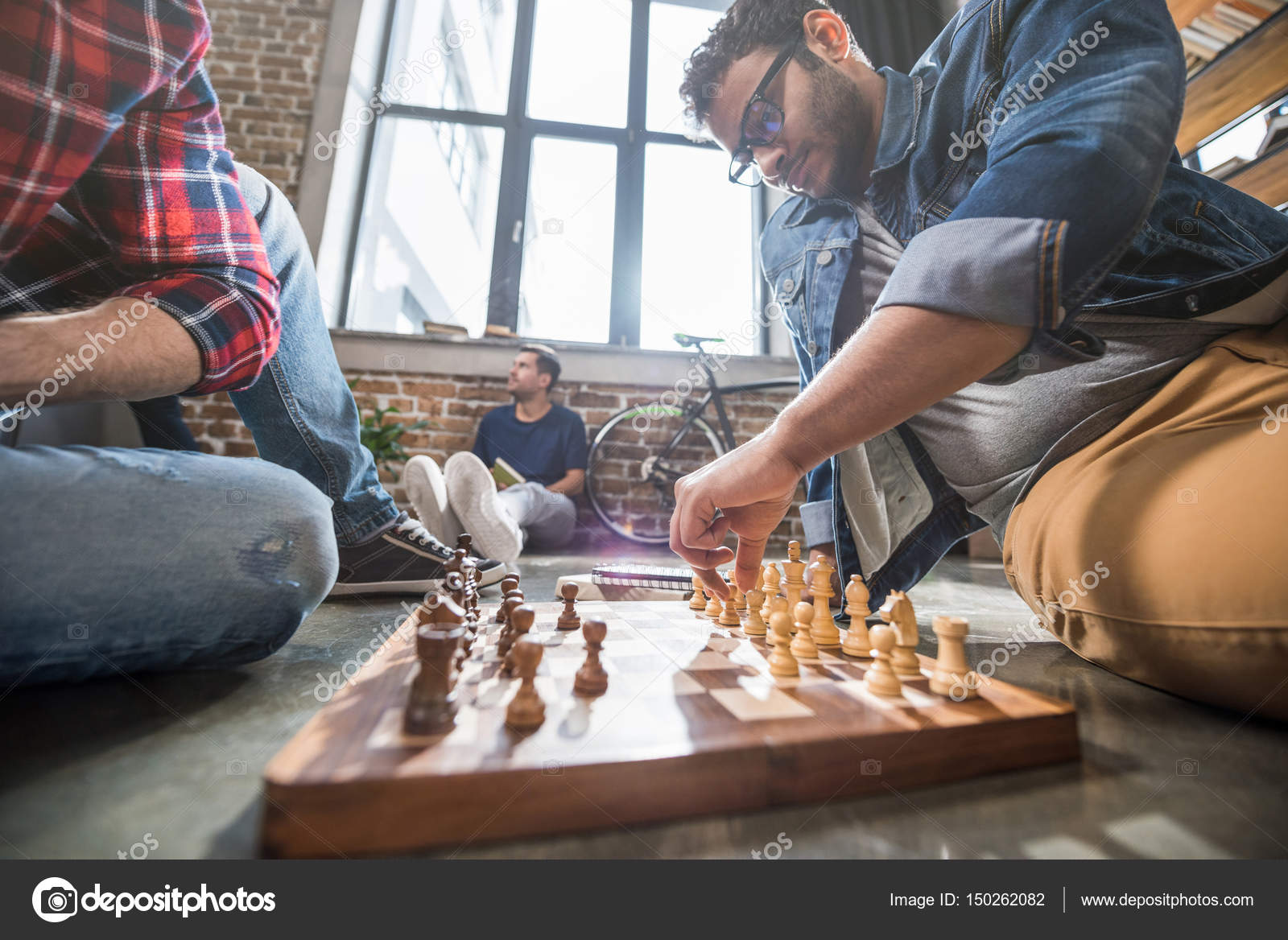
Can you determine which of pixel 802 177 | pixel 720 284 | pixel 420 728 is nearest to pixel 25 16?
pixel 420 728

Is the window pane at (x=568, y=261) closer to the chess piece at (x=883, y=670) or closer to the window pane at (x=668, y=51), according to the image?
the window pane at (x=668, y=51)

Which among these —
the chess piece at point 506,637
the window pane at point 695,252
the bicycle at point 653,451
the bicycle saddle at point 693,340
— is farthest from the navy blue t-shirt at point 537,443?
the chess piece at point 506,637

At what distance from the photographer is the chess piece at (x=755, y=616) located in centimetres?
77

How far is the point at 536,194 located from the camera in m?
3.29

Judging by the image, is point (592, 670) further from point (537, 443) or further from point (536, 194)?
point (536, 194)

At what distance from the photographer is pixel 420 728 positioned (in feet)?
1.29

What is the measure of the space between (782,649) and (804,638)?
0.09 meters

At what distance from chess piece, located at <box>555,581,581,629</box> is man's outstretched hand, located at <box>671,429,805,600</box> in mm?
165

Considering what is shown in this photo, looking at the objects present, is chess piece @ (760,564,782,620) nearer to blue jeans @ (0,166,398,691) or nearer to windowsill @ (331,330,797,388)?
blue jeans @ (0,166,398,691)

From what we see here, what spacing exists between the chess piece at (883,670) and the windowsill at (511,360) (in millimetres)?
2537

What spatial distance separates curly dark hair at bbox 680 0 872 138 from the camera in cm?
94

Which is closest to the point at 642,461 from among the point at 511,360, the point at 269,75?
the point at 511,360

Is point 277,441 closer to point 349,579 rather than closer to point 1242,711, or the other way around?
point 349,579

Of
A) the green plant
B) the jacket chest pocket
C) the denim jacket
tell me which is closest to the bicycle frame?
the green plant
